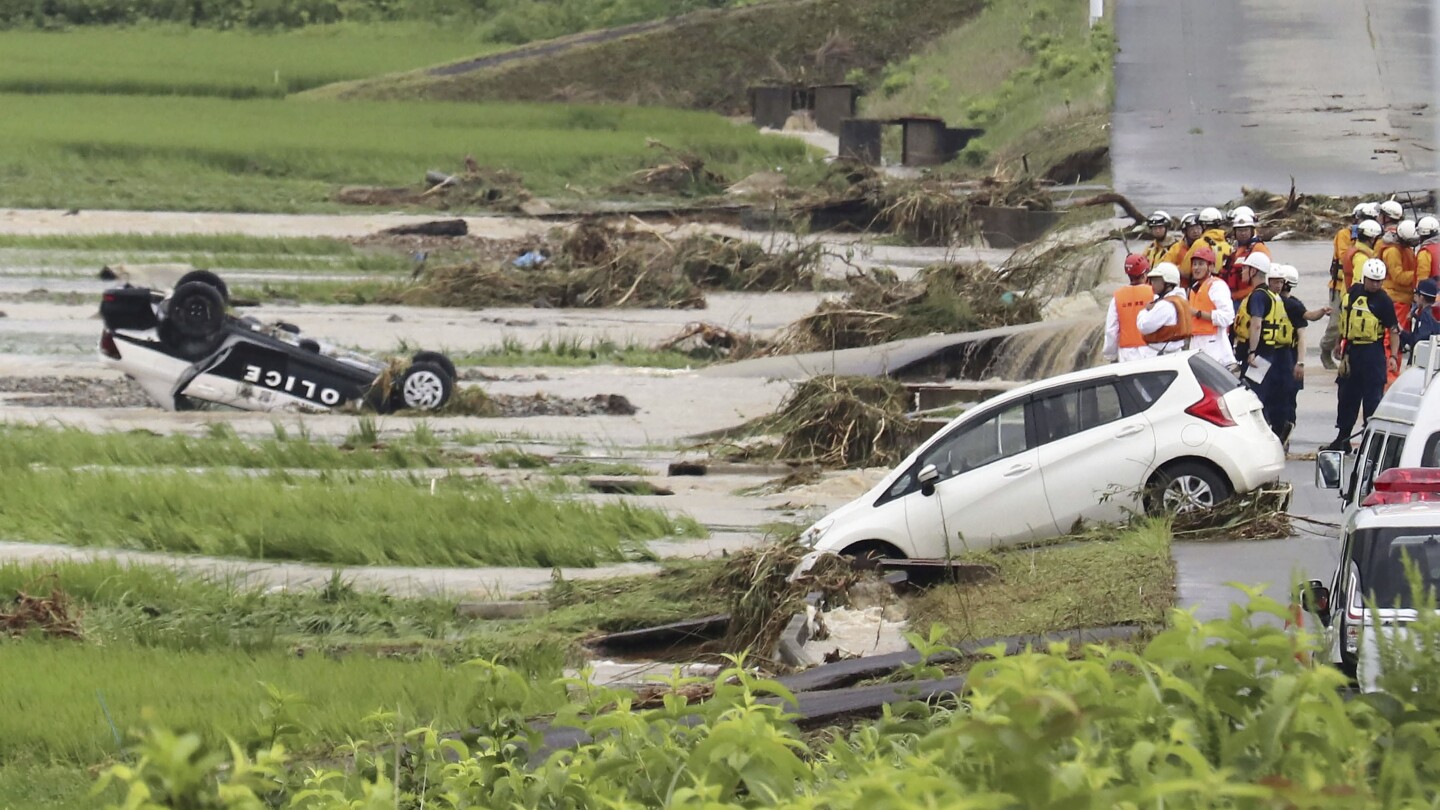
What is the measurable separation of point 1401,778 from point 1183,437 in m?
10.3

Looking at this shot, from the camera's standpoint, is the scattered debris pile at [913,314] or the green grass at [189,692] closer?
the green grass at [189,692]

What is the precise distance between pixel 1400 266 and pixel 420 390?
1215 cm

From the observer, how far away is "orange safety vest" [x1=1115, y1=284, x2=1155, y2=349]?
52.7 ft

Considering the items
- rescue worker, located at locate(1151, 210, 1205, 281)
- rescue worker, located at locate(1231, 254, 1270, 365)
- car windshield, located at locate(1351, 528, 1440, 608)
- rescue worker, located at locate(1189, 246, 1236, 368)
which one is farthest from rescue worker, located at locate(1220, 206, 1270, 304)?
car windshield, located at locate(1351, 528, 1440, 608)

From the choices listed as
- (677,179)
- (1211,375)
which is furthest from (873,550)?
(677,179)

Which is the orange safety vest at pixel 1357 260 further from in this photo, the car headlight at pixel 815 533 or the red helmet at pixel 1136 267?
the car headlight at pixel 815 533

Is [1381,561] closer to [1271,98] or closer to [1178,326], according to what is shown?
[1178,326]

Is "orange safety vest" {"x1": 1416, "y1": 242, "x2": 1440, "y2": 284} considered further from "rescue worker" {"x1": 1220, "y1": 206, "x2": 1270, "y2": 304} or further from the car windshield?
the car windshield

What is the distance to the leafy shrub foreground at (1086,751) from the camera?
→ 11.6ft

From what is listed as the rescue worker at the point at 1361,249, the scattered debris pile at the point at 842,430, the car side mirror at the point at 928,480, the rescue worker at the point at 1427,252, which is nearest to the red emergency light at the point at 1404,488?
the car side mirror at the point at 928,480

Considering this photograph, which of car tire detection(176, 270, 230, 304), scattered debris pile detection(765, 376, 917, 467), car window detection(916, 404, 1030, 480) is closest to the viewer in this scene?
car window detection(916, 404, 1030, 480)

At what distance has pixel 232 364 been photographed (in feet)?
78.3

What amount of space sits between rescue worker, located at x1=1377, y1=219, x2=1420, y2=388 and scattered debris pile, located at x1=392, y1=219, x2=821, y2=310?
1860 cm

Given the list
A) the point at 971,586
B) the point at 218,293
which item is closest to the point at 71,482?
the point at 218,293
